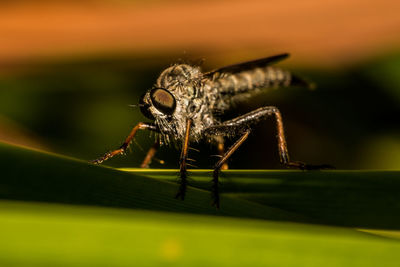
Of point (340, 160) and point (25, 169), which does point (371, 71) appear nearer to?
point (340, 160)

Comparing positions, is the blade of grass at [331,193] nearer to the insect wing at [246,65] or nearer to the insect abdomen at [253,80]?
the insect wing at [246,65]

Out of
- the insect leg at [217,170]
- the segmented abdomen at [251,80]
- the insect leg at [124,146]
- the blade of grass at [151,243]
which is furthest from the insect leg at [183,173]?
the segmented abdomen at [251,80]

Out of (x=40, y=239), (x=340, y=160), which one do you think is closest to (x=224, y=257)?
(x=40, y=239)

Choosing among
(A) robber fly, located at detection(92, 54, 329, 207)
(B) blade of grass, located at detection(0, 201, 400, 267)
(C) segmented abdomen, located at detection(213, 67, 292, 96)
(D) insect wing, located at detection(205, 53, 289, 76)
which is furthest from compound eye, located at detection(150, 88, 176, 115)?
(B) blade of grass, located at detection(0, 201, 400, 267)

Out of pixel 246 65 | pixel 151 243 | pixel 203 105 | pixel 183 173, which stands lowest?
pixel 151 243

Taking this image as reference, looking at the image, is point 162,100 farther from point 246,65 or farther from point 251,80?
point 251,80

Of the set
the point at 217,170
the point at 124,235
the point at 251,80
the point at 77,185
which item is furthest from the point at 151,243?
the point at 251,80
